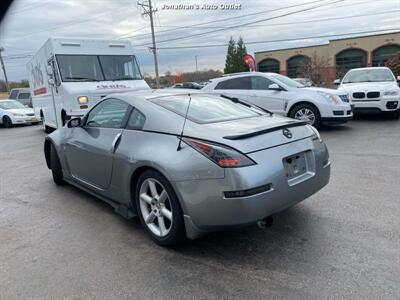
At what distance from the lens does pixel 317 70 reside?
47.0 m

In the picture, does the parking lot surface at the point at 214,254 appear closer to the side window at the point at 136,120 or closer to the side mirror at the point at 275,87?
the side window at the point at 136,120

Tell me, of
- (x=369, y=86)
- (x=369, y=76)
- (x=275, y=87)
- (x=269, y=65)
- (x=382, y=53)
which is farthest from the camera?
(x=269, y=65)

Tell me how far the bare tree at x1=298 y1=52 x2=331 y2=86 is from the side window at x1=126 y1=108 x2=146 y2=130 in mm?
42770

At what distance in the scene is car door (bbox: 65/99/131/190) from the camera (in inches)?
158

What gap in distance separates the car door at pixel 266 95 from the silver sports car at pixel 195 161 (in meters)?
5.53

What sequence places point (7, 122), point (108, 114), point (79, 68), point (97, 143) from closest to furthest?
point (97, 143)
point (108, 114)
point (79, 68)
point (7, 122)

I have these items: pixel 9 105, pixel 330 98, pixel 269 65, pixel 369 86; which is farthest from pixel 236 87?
pixel 269 65

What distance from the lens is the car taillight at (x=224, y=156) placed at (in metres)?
2.88

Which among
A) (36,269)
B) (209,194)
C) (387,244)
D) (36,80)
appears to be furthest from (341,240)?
(36,80)

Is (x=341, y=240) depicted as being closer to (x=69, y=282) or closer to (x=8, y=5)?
(x=69, y=282)

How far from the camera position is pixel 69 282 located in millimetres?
2908

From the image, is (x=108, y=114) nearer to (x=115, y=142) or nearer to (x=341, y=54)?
(x=115, y=142)

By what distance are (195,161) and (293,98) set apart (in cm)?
706

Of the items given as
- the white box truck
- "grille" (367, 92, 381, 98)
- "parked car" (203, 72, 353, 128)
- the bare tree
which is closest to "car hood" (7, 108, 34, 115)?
the white box truck
